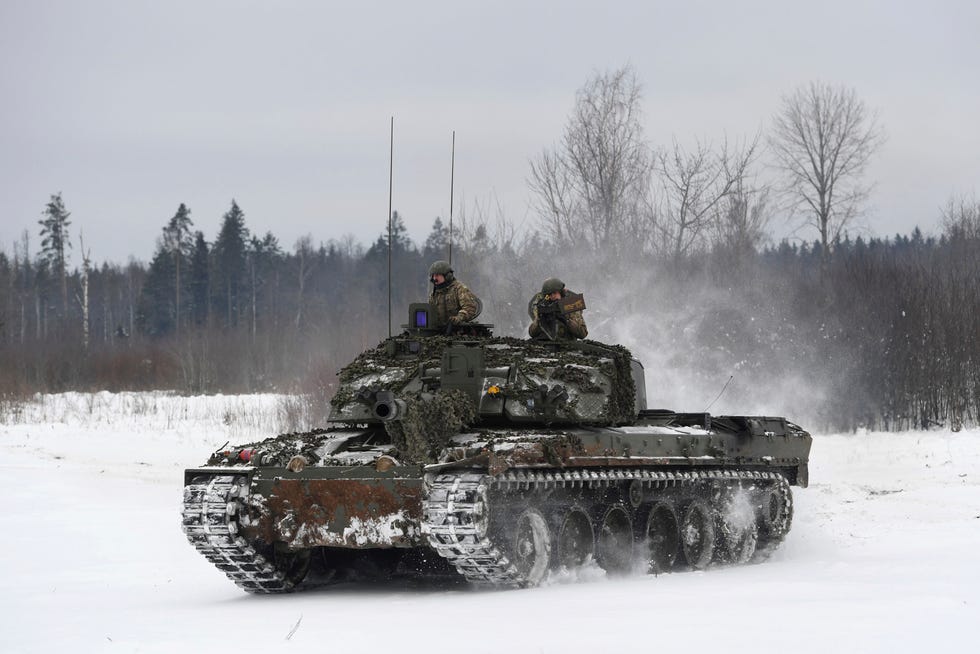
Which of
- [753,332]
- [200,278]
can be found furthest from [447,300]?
[200,278]

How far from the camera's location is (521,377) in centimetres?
1415

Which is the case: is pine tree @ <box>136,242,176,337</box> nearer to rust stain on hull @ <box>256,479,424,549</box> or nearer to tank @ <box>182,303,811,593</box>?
tank @ <box>182,303,811,593</box>

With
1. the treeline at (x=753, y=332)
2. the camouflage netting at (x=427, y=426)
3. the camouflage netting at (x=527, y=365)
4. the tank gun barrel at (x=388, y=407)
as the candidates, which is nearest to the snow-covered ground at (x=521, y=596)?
the camouflage netting at (x=427, y=426)

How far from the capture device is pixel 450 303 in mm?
15570

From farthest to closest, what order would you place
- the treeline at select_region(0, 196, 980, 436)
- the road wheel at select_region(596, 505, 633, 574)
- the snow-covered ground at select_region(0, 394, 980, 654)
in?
the treeline at select_region(0, 196, 980, 436), the road wheel at select_region(596, 505, 633, 574), the snow-covered ground at select_region(0, 394, 980, 654)

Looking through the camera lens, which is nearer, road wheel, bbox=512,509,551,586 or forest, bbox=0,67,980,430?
road wheel, bbox=512,509,551,586

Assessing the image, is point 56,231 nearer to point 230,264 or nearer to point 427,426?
point 230,264

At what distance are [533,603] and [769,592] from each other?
227 cm

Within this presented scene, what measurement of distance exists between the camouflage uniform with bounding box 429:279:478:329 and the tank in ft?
0.54

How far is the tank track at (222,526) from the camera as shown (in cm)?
1277

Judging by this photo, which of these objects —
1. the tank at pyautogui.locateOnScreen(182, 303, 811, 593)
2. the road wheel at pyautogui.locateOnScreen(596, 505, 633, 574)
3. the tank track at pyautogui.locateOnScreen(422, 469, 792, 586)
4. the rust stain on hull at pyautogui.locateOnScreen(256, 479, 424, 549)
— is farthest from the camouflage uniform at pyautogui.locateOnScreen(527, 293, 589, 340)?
the rust stain on hull at pyautogui.locateOnScreen(256, 479, 424, 549)

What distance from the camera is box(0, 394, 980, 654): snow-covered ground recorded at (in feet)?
30.5

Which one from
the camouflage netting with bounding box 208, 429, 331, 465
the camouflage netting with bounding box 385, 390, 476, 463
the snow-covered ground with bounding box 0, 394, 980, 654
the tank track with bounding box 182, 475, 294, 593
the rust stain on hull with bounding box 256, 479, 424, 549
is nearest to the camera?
the snow-covered ground with bounding box 0, 394, 980, 654

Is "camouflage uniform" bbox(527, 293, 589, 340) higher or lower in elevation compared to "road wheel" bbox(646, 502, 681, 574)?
higher
